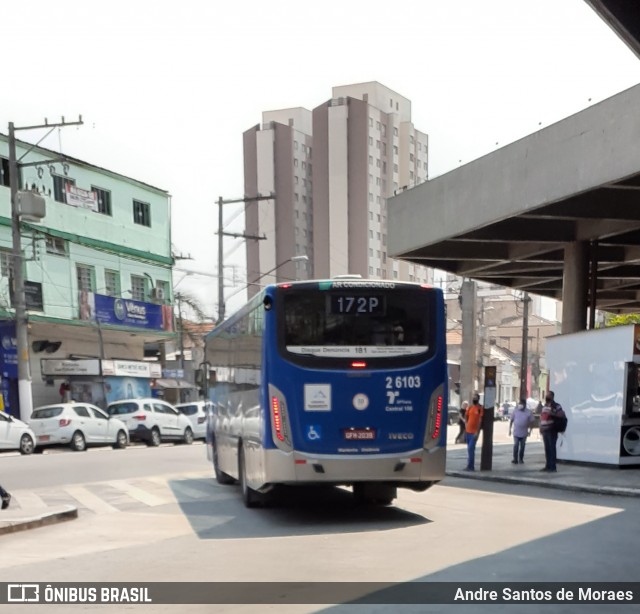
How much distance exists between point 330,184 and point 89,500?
9474 centimetres

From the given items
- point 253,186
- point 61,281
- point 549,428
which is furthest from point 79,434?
point 253,186

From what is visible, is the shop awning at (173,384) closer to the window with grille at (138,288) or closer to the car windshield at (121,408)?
the window with grille at (138,288)

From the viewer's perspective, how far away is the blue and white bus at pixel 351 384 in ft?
41.2

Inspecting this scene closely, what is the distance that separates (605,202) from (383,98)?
3817 inches

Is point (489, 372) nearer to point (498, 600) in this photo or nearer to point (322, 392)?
point (322, 392)

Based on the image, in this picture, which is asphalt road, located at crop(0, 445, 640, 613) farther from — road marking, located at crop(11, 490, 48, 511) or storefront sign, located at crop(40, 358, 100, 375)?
storefront sign, located at crop(40, 358, 100, 375)

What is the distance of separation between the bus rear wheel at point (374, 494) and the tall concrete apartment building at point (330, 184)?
8793 cm

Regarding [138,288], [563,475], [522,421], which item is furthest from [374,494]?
[138,288]

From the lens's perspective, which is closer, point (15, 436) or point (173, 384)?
point (15, 436)

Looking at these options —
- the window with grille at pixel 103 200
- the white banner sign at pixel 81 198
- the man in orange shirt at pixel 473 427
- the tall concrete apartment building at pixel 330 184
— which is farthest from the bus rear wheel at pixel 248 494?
the tall concrete apartment building at pixel 330 184

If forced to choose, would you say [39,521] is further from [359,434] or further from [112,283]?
[112,283]

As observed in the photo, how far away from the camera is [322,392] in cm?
1258

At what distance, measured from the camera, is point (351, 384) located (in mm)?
12672

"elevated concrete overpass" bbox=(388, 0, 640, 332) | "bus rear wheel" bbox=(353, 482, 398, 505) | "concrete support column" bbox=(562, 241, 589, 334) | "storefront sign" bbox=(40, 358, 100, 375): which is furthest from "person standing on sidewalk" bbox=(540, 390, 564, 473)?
"storefront sign" bbox=(40, 358, 100, 375)
